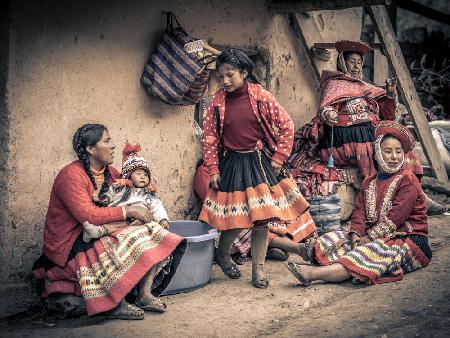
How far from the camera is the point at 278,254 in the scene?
19.4ft

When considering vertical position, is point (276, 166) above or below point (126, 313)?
above

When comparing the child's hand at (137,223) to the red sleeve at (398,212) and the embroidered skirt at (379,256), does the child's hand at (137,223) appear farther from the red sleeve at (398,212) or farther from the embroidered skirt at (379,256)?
the red sleeve at (398,212)

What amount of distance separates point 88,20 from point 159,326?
2.24m

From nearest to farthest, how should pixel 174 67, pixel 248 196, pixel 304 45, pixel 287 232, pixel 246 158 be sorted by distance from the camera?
pixel 248 196
pixel 246 158
pixel 174 67
pixel 287 232
pixel 304 45

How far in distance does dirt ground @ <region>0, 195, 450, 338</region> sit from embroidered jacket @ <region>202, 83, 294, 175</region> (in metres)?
0.95

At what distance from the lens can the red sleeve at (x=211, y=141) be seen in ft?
16.7

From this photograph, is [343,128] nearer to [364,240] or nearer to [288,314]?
[364,240]

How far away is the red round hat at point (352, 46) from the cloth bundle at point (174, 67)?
182 cm

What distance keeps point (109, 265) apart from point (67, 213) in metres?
0.44

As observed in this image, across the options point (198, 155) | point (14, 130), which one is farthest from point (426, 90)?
point (14, 130)

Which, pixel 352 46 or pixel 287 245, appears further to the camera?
pixel 352 46

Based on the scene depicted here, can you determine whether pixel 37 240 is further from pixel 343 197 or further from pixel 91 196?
pixel 343 197

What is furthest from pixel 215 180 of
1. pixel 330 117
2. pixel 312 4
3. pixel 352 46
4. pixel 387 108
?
pixel 387 108

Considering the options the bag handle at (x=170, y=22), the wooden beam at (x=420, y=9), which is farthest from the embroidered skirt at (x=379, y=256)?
the wooden beam at (x=420, y=9)
